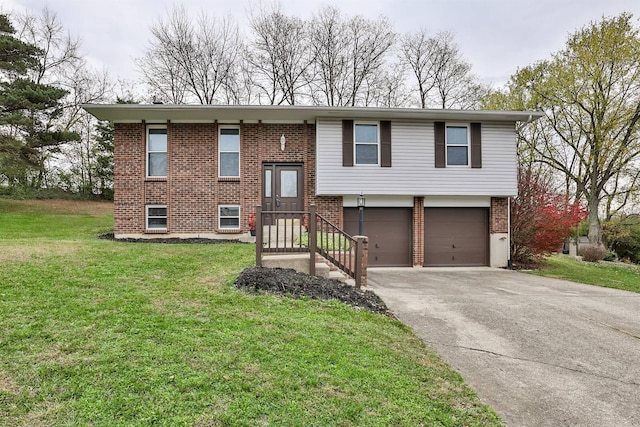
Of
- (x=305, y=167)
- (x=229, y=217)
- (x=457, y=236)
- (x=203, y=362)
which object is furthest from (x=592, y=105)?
(x=203, y=362)

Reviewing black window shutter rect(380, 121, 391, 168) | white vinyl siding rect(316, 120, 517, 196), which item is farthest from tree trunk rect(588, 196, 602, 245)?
black window shutter rect(380, 121, 391, 168)

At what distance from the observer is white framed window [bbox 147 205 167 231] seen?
1073cm

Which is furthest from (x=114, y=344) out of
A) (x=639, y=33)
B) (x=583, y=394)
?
(x=639, y=33)

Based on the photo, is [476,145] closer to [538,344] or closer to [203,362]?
[538,344]

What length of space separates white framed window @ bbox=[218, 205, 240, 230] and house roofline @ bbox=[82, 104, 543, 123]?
2743 mm

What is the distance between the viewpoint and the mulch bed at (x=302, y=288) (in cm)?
479

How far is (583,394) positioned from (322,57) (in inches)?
786

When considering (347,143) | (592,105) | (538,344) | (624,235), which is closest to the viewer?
(538,344)

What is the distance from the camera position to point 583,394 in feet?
9.36

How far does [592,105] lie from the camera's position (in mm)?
15664

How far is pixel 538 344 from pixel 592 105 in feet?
54.7

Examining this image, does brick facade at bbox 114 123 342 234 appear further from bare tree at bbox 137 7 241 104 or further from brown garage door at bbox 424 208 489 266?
bare tree at bbox 137 7 241 104

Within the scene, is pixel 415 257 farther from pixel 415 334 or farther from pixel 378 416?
pixel 378 416

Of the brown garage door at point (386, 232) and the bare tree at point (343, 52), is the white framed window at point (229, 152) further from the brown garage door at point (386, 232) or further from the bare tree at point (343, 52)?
the bare tree at point (343, 52)
